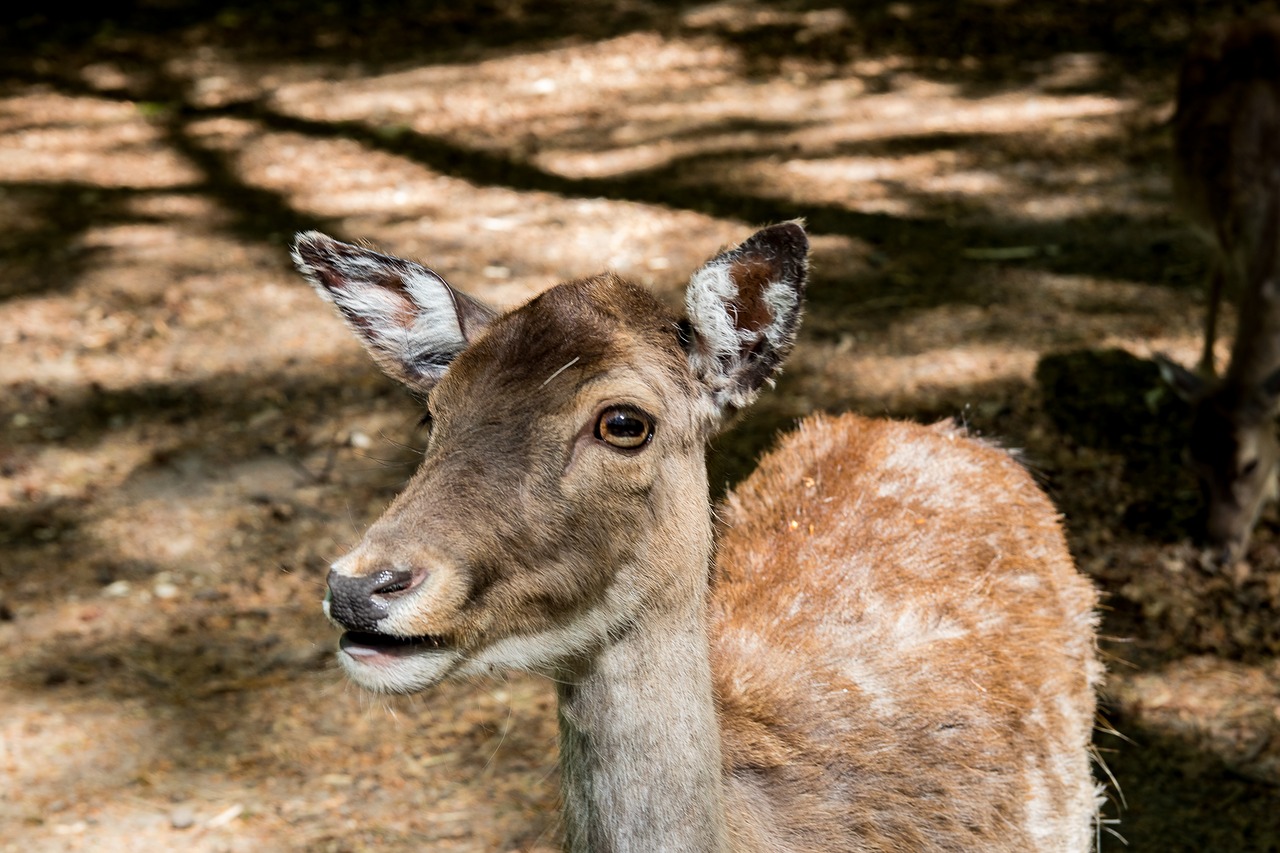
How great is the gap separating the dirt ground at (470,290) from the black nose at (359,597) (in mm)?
1068

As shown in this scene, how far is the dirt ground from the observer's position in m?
4.02

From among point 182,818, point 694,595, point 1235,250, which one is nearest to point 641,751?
point 694,595

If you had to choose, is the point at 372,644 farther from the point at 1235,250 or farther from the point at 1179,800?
the point at 1235,250

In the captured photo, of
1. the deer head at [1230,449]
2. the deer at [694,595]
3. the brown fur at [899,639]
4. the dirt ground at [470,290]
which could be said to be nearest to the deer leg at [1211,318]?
the dirt ground at [470,290]

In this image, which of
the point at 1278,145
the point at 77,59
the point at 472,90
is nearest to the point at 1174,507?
the point at 1278,145

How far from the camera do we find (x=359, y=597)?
6.65 feet

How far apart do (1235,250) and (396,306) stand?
469 cm

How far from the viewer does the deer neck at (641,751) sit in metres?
2.42

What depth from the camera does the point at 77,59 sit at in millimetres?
10055

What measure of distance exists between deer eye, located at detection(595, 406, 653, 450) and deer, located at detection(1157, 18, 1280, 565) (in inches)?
128

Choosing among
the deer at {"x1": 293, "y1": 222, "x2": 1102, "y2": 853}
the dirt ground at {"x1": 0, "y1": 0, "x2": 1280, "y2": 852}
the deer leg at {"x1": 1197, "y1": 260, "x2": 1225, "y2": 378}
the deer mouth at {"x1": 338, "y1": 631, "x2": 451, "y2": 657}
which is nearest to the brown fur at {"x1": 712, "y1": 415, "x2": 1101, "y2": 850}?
the deer at {"x1": 293, "y1": 222, "x2": 1102, "y2": 853}

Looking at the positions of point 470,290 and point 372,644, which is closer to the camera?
point 372,644

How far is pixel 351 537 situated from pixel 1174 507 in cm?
318

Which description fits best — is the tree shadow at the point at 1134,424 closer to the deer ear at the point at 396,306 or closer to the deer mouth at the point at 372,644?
the deer ear at the point at 396,306
